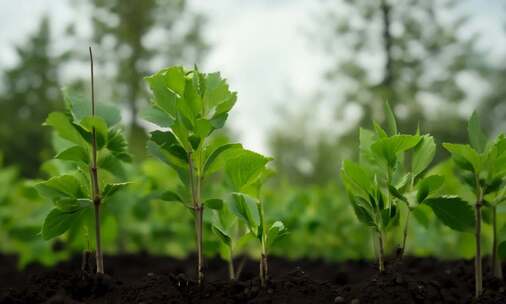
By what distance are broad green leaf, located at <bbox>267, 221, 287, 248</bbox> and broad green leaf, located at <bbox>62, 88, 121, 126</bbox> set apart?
A: 35.5 inches

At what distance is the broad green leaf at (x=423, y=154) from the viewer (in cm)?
240

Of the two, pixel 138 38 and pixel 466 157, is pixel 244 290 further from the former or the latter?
pixel 138 38

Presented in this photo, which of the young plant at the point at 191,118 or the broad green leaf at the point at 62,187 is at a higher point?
the young plant at the point at 191,118

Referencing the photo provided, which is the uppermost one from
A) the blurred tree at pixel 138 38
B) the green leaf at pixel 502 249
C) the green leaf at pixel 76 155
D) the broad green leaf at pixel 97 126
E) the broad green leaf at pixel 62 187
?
the blurred tree at pixel 138 38

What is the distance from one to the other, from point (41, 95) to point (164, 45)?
13900 millimetres

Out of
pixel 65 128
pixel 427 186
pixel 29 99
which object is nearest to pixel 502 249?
pixel 427 186

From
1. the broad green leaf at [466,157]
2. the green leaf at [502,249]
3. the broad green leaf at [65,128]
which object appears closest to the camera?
the broad green leaf at [466,157]

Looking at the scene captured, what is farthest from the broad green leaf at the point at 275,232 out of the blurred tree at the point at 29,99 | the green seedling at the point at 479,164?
the blurred tree at the point at 29,99

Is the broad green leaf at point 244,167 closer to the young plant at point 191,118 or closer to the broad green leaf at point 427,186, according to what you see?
the young plant at point 191,118

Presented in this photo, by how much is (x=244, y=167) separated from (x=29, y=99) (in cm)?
3355

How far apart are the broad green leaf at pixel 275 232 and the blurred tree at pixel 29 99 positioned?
2835 cm

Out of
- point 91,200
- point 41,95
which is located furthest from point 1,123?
point 91,200

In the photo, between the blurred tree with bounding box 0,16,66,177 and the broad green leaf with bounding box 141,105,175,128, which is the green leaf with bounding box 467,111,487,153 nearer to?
Answer: the broad green leaf with bounding box 141,105,175,128

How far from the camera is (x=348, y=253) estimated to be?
657 cm
